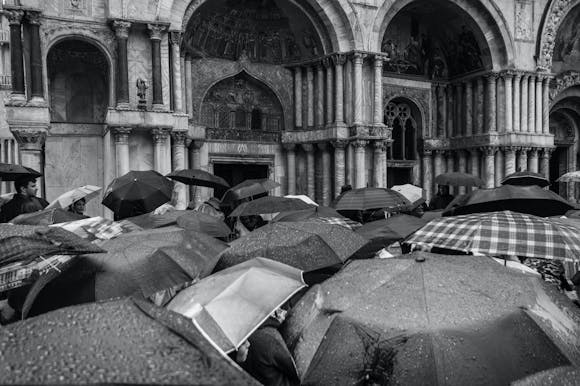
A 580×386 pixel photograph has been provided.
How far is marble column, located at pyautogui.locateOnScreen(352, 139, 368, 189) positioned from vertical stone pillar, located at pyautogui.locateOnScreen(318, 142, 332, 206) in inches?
42.2

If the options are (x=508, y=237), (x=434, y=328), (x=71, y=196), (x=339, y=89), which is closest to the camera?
(x=434, y=328)

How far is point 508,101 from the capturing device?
19.0 metres

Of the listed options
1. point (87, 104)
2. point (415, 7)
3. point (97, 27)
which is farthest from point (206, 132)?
point (415, 7)

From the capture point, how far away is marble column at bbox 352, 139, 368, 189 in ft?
53.2

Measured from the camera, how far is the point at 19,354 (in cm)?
153

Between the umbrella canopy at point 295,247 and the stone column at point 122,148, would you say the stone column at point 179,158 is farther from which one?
the umbrella canopy at point 295,247

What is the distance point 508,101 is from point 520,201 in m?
14.3

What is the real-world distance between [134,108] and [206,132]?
366 cm

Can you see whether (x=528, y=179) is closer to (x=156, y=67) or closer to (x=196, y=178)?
(x=196, y=178)

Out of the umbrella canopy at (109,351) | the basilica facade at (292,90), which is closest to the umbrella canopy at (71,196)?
the basilica facade at (292,90)

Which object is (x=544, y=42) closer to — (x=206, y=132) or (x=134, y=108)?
(x=206, y=132)

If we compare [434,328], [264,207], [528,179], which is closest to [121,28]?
[264,207]

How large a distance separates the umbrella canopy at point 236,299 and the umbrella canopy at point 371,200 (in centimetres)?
432

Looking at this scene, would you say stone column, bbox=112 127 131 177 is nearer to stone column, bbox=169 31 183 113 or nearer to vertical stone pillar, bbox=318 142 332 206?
stone column, bbox=169 31 183 113
